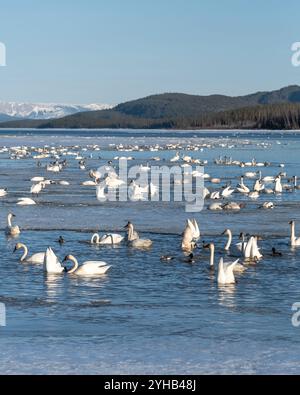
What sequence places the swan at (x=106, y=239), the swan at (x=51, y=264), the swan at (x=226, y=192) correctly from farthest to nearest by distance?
the swan at (x=226, y=192) → the swan at (x=106, y=239) → the swan at (x=51, y=264)

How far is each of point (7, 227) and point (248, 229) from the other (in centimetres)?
514

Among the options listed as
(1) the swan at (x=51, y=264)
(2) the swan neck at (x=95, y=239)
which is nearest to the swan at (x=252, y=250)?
(2) the swan neck at (x=95, y=239)

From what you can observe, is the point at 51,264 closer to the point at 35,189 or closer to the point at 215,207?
the point at 215,207

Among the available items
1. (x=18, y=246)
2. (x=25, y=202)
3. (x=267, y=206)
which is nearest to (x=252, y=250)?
(x=18, y=246)

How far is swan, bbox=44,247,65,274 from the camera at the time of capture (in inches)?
576

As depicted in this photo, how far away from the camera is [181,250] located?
Result: 17.3 m

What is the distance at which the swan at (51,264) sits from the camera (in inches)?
576

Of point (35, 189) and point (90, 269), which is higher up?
point (35, 189)

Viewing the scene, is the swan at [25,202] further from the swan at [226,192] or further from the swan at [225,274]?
the swan at [225,274]

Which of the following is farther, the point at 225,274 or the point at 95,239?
the point at 95,239

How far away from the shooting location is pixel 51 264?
1469 centimetres

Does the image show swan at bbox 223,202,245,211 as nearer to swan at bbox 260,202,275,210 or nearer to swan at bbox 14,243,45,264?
swan at bbox 260,202,275,210

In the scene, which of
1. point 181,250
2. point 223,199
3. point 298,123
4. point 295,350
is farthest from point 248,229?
point 298,123

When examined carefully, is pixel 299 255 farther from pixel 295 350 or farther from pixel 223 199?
pixel 223 199
